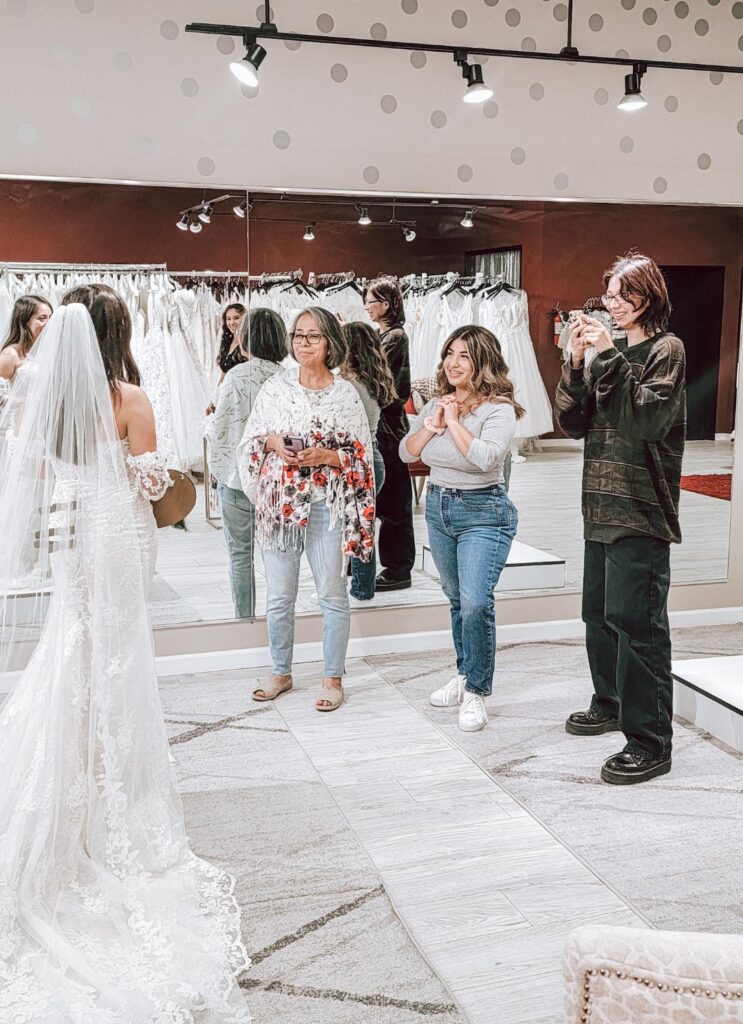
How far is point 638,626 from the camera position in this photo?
3.18 meters

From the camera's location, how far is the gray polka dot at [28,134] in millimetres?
3846

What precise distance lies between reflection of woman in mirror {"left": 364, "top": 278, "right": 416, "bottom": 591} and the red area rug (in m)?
1.42

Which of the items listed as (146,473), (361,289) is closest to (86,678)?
(146,473)

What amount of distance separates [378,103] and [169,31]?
34.5 inches

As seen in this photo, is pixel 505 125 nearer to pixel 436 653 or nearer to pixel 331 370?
pixel 331 370

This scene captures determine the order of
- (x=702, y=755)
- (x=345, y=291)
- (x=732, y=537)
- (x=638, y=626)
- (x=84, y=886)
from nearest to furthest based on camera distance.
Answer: (x=84, y=886), (x=638, y=626), (x=702, y=755), (x=345, y=291), (x=732, y=537)

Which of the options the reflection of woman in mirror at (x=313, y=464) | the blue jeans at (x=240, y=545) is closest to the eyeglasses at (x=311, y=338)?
the reflection of woman in mirror at (x=313, y=464)

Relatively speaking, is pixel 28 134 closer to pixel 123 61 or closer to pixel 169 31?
pixel 123 61

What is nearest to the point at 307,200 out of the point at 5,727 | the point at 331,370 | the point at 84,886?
the point at 331,370

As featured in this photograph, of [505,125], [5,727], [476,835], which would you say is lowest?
[476,835]

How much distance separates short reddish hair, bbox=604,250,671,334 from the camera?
122 inches

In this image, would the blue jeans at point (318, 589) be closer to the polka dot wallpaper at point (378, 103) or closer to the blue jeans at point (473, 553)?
the blue jeans at point (473, 553)

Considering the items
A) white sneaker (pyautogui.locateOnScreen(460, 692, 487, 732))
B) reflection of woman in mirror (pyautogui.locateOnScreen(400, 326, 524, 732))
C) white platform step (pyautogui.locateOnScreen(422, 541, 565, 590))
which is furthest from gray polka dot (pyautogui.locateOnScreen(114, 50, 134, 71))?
white sneaker (pyautogui.locateOnScreen(460, 692, 487, 732))

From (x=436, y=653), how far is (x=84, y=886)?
7.94 ft
